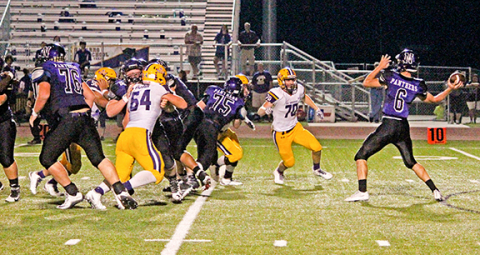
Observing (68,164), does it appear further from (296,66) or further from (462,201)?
(296,66)

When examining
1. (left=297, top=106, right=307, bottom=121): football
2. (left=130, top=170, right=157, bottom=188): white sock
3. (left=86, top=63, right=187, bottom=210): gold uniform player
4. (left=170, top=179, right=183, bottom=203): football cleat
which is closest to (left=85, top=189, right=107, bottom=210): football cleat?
(left=86, top=63, right=187, bottom=210): gold uniform player

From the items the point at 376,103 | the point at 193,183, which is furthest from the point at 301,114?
the point at 193,183

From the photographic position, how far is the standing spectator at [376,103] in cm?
1950

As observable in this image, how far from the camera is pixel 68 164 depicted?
8742 millimetres

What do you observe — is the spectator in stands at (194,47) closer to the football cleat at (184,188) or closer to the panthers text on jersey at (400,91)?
the football cleat at (184,188)

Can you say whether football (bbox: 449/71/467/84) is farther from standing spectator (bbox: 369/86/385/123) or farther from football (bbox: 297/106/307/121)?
football (bbox: 297/106/307/121)

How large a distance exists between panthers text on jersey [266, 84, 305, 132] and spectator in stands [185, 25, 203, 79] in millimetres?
10040

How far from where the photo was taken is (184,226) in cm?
668

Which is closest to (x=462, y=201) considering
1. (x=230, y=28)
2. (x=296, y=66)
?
(x=296, y=66)

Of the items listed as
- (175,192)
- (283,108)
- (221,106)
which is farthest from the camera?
(283,108)

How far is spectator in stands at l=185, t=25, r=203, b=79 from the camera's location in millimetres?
19734

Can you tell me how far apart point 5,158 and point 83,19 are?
17460mm

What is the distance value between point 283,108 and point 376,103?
1030 centimetres

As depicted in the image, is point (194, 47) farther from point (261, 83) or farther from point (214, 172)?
point (214, 172)
